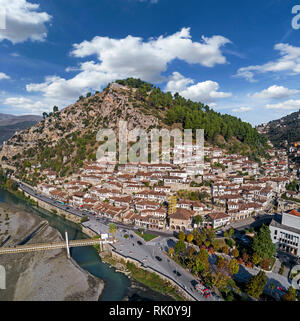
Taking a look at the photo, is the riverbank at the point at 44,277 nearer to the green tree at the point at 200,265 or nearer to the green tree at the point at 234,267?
the green tree at the point at 200,265

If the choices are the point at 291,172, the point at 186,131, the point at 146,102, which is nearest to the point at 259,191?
the point at 291,172

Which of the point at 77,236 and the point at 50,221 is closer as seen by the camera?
the point at 77,236

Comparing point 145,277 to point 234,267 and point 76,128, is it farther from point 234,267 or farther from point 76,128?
point 76,128

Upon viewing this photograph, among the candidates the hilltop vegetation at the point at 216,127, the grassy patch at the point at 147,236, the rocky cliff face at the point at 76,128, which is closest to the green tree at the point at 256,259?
the grassy patch at the point at 147,236

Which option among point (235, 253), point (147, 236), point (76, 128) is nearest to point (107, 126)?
point (76, 128)

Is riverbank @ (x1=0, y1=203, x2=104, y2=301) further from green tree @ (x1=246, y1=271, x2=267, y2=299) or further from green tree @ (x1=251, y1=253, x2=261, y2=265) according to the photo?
green tree @ (x1=251, y1=253, x2=261, y2=265)

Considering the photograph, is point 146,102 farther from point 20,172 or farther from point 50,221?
point 50,221
